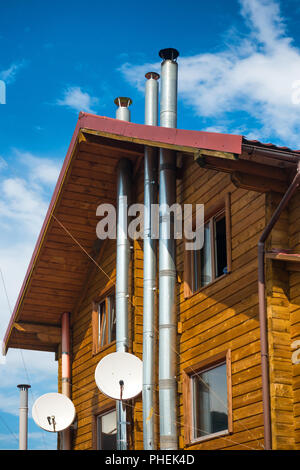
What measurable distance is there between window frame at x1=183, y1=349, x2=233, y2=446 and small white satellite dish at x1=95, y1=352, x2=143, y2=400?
2.71 feet

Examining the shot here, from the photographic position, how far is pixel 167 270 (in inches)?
539

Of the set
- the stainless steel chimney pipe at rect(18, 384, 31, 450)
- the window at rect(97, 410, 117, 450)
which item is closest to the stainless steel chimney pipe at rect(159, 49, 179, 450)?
the window at rect(97, 410, 117, 450)

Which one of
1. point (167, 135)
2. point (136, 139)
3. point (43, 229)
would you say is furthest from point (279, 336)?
point (43, 229)

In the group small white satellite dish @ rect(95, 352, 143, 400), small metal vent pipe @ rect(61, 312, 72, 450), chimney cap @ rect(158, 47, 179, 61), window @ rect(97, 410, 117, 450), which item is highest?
chimney cap @ rect(158, 47, 179, 61)

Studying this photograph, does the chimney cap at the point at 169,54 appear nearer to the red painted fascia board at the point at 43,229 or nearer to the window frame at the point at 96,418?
the red painted fascia board at the point at 43,229

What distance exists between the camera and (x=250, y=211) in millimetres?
12477

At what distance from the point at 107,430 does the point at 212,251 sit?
5156 mm

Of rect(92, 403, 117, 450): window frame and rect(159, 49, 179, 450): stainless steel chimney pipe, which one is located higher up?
rect(159, 49, 179, 450): stainless steel chimney pipe

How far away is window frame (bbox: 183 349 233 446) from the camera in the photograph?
1214 cm

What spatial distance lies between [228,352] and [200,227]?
2753 millimetres

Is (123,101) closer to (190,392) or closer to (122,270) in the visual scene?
(122,270)

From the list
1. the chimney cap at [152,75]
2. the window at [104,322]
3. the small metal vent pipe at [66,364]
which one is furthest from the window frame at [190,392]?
the chimney cap at [152,75]

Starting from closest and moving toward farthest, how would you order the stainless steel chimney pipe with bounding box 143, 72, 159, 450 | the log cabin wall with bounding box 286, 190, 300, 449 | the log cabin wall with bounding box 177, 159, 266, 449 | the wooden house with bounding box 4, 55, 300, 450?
the log cabin wall with bounding box 286, 190, 300, 449 → the wooden house with bounding box 4, 55, 300, 450 → the log cabin wall with bounding box 177, 159, 266, 449 → the stainless steel chimney pipe with bounding box 143, 72, 159, 450

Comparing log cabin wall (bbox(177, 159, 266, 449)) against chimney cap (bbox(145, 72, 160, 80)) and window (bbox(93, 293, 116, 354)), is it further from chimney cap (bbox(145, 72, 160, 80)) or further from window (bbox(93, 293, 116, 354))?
window (bbox(93, 293, 116, 354))
